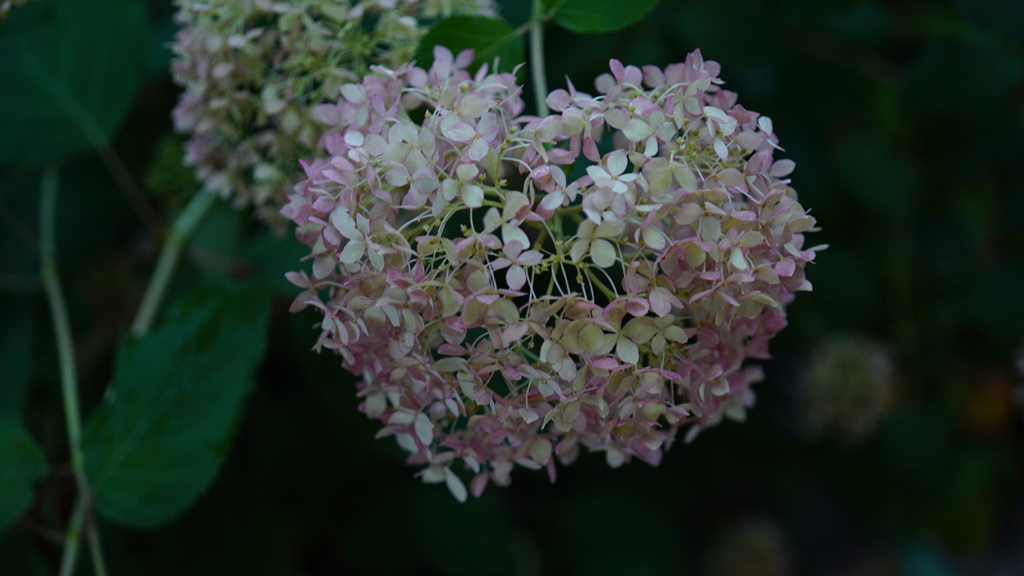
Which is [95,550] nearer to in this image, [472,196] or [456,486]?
[456,486]

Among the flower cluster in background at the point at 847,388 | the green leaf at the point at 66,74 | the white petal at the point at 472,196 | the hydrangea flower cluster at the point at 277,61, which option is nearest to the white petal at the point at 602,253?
the white petal at the point at 472,196

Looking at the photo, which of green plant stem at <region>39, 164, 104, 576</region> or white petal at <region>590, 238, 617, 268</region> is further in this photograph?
green plant stem at <region>39, 164, 104, 576</region>

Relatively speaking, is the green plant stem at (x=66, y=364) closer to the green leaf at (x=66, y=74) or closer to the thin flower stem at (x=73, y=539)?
the thin flower stem at (x=73, y=539)

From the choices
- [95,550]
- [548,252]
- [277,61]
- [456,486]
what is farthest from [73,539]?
[548,252]

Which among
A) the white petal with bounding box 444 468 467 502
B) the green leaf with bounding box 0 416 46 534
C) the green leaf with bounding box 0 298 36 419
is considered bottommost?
the green leaf with bounding box 0 298 36 419

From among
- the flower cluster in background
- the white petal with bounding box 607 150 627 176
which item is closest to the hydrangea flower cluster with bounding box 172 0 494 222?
the white petal with bounding box 607 150 627 176

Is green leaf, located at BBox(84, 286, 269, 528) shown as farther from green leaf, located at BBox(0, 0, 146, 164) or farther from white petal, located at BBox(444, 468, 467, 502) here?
green leaf, located at BBox(0, 0, 146, 164)

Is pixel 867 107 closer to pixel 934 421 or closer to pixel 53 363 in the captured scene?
pixel 934 421
